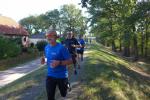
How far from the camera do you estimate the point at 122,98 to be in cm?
1677

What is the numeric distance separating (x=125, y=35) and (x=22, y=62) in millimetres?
11696

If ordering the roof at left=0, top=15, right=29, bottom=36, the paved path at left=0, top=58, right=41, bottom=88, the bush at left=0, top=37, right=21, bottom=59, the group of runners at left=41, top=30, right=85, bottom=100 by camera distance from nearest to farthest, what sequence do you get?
the group of runners at left=41, top=30, right=85, bottom=100
the paved path at left=0, top=58, right=41, bottom=88
the bush at left=0, top=37, right=21, bottom=59
the roof at left=0, top=15, right=29, bottom=36

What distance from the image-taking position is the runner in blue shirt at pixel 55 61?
9.28 meters

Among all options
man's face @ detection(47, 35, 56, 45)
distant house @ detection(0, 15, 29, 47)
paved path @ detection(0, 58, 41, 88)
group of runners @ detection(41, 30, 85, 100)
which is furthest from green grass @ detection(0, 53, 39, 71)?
man's face @ detection(47, 35, 56, 45)

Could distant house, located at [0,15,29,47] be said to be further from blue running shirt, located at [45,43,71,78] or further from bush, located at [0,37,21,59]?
blue running shirt, located at [45,43,71,78]

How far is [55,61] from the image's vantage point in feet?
30.2

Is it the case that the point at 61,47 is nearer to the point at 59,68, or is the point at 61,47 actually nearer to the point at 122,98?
the point at 59,68

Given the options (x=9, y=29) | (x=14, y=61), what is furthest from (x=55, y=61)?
(x=9, y=29)

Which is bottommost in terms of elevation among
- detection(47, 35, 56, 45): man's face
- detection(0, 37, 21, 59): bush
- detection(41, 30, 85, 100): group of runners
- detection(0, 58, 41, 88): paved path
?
detection(0, 58, 41, 88): paved path

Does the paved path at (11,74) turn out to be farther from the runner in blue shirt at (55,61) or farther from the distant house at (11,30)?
the distant house at (11,30)

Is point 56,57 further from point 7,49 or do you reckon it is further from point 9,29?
point 9,29

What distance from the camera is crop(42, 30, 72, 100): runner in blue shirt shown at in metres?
9.28

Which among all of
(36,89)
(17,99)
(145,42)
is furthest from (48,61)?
(145,42)

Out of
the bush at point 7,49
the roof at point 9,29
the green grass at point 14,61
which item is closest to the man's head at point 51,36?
the green grass at point 14,61
